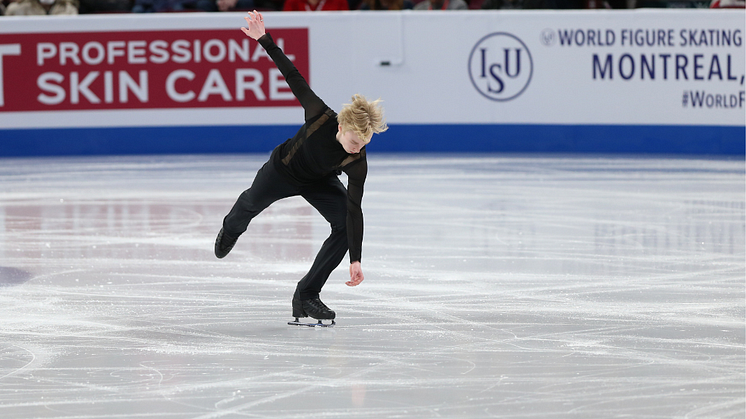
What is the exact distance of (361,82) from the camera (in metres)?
11.5

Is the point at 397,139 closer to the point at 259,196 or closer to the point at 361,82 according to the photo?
the point at 361,82

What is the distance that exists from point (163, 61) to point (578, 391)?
349 inches

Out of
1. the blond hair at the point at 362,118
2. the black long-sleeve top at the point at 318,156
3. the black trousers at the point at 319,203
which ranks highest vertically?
the blond hair at the point at 362,118

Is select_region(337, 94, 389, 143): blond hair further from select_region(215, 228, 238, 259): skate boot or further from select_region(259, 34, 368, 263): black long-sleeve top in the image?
select_region(215, 228, 238, 259): skate boot

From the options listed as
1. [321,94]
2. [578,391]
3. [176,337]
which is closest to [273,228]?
[176,337]

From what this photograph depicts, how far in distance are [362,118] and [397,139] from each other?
8.00 meters

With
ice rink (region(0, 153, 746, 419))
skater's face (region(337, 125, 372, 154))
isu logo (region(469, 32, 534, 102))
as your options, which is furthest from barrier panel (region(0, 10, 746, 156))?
skater's face (region(337, 125, 372, 154))

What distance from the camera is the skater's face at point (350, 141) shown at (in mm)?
3770

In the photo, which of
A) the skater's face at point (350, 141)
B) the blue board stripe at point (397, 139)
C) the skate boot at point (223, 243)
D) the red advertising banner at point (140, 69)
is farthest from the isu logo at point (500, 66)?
the skater's face at point (350, 141)

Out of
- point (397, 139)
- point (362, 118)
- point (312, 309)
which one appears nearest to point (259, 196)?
point (312, 309)

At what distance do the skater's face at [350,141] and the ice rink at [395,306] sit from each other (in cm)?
76

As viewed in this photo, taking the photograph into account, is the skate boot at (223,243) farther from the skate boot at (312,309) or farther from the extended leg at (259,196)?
the skate boot at (312,309)

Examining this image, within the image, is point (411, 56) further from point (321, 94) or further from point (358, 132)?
point (358, 132)

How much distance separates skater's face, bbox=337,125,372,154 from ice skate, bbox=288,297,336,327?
0.76m
